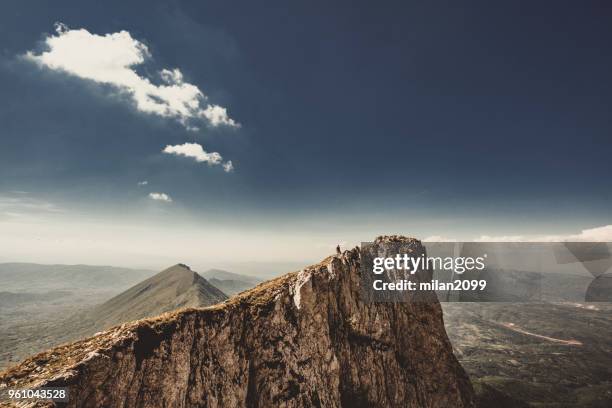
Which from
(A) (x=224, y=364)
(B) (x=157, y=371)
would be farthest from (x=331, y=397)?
(B) (x=157, y=371)

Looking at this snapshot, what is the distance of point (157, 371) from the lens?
38062mm

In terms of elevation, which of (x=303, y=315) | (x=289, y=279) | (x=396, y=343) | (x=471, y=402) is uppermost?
(x=289, y=279)

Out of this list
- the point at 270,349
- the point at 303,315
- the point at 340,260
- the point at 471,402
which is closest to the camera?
the point at 270,349

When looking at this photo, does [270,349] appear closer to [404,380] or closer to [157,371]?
[157,371]

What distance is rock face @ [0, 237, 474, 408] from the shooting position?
34.9 metres

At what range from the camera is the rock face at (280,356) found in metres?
34.9

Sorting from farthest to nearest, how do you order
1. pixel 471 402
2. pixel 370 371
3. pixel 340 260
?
pixel 471 402 < pixel 340 260 < pixel 370 371

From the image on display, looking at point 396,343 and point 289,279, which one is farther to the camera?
point 396,343

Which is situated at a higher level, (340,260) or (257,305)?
(340,260)

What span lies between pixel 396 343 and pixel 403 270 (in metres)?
15.8

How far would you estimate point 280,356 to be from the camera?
48.4m

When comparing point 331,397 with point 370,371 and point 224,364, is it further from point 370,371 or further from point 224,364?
point 224,364

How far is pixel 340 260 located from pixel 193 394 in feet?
111

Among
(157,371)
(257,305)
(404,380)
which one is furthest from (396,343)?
(157,371)
